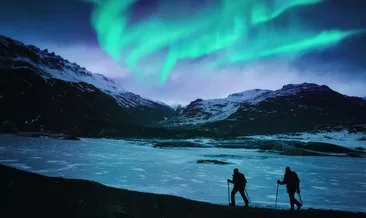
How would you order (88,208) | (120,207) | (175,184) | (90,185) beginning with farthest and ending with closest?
(175,184), (90,185), (120,207), (88,208)

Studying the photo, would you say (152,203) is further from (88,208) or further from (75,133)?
(75,133)

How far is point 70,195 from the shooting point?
63.9ft

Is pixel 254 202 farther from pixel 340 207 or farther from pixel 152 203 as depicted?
pixel 152 203

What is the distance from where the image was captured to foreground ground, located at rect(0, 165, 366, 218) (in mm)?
15199

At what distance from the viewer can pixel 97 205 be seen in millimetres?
17234

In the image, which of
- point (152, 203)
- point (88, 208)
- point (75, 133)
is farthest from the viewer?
point (75, 133)

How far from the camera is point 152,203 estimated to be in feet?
63.4

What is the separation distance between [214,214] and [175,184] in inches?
543

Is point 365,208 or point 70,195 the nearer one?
point 70,195

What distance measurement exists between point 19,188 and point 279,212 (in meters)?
15.5

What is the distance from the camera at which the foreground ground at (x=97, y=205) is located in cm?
1520

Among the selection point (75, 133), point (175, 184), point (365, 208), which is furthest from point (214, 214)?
point (75, 133)

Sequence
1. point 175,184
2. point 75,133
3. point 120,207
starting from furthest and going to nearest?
point 75,133, point 175,184, point 120,207

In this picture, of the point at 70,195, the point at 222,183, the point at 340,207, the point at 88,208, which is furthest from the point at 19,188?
the point at 340,207
